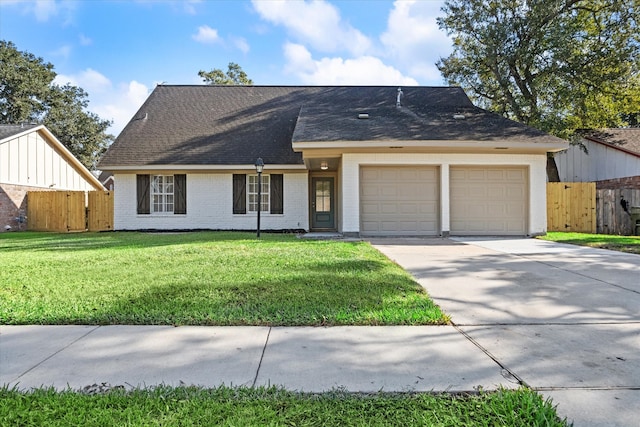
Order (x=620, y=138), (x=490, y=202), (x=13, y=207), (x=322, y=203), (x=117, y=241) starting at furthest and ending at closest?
(x=620, y=138), (x=13, y=207), (x=322, y=203), (x=490, y=202), (x=117, y=241)

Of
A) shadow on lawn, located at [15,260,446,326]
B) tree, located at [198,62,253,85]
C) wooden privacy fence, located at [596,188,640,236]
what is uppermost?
tree, located at [198,62,253,85]

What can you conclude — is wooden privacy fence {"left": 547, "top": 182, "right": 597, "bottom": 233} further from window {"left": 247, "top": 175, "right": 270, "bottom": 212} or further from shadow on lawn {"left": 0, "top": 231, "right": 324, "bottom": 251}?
window {"left": 247, "top": 175, "right": 270, "bottom": 212}

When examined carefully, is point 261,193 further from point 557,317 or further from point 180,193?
point 557,317

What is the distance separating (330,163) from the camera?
13.7m

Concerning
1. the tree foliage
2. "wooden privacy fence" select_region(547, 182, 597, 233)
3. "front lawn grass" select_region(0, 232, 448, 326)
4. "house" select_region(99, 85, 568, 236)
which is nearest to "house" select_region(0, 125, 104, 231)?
"house" select_region(99, 85, 568, 236)

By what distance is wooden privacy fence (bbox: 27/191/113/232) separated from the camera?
16500 millimetres

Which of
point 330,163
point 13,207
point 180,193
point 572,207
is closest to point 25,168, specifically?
point 13,207

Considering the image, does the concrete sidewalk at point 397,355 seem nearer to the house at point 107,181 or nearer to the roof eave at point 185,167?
the roof eave at point 185,167

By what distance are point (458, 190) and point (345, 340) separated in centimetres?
998

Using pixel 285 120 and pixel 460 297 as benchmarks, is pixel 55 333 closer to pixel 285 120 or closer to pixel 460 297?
pixel 460 297

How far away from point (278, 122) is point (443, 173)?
7.59 m

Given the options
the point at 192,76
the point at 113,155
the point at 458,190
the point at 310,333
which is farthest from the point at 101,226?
the point at 192,76

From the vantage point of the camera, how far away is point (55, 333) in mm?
3268

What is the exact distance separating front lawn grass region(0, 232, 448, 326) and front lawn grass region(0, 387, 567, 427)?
131 cm
